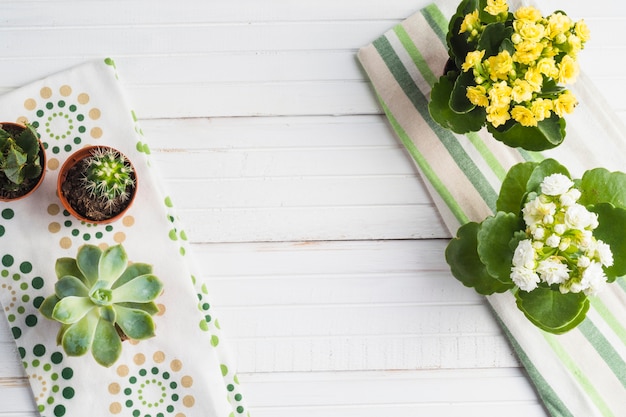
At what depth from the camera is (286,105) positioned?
119cm

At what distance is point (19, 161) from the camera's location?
0.98 meters

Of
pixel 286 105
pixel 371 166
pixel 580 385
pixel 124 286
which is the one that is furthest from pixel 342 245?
pixel 580 385

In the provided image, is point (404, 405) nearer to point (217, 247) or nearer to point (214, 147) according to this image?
point (217, 247)

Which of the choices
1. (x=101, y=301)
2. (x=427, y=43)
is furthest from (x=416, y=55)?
(x=101, y=301)

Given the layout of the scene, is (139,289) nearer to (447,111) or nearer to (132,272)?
(132,272)

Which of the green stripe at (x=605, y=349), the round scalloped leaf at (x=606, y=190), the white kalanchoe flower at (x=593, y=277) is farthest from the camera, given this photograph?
the green stripe at (x=605, y=349)

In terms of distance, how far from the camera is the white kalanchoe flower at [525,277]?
36.5 inches

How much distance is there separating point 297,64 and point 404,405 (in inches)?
26.8

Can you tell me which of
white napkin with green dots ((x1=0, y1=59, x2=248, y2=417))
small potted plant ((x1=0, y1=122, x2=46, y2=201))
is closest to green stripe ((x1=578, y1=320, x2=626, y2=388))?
white napkin with green dots ((x1=0, y1=59, x2=248, y2=417))

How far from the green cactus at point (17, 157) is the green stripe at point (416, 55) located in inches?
26.9

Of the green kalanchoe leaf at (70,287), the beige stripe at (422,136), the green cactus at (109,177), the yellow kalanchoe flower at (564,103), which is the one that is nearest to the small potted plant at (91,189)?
the green cactus at (109,177)

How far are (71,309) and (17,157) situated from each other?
0.25 meters

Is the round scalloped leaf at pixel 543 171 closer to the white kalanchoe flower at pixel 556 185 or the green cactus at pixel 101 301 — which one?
the white kalanchoe flower at pixel 556 185

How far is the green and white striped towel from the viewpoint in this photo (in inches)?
45.3
